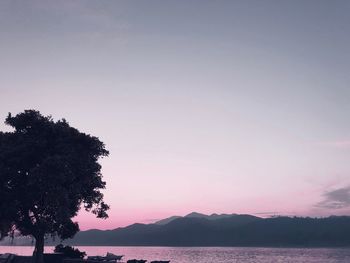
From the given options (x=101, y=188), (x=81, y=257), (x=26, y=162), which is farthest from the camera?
(x=81, y=257)

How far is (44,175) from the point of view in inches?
2010

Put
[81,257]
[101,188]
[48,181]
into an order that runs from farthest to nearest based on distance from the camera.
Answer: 1. [81,257]
2. [101,188]
3. [48,181]

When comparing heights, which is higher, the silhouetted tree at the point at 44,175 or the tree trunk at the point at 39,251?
the silhouetted tree at the point at 44,175

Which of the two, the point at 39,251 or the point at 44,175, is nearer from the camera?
the point at 44,175

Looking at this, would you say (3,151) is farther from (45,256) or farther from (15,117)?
(45,256)

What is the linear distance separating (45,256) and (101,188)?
12.7m

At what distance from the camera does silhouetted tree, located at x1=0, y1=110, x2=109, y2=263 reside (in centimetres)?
5162

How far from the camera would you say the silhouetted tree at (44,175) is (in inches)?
2032

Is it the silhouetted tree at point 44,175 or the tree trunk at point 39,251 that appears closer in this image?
the silhouetted tree at point 44,175

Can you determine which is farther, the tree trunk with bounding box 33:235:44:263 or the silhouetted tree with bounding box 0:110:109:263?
the tree trunk with bounding box 33:235:44:263

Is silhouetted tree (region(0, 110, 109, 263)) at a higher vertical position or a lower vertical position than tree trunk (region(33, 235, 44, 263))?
higher

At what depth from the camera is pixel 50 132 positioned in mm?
56406

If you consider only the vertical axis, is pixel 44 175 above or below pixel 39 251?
above

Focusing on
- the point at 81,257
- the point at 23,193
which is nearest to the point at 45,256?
the point at 81,257
